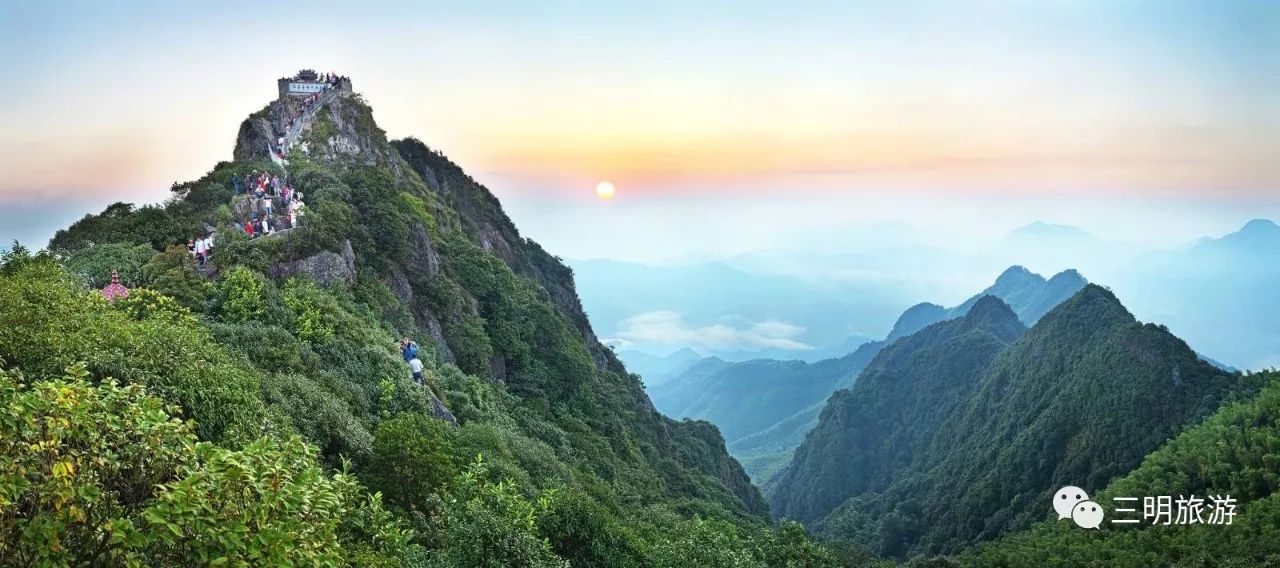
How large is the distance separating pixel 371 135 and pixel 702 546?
141 feet

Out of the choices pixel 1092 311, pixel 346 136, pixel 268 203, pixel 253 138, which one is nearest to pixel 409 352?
pixel 268 203

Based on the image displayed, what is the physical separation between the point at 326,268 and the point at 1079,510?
40202 mm

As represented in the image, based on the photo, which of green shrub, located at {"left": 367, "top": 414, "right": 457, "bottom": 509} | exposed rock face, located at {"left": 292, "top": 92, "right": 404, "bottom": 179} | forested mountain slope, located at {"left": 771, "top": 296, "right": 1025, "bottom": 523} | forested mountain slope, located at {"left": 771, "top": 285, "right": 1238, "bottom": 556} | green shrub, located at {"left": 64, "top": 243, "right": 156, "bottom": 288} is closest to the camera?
green shrub, located at {"left": 367, "top": 414, "right": 457, "bottom": 509}

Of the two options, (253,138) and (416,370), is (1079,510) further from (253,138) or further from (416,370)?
(253,138)

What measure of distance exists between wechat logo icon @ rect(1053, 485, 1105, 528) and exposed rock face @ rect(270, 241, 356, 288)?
36940 mm

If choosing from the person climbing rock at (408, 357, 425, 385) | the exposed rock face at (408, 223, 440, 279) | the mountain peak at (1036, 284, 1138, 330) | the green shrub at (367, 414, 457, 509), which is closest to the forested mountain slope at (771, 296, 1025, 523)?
the mountain peak at (1036, 284, 1138, 330)

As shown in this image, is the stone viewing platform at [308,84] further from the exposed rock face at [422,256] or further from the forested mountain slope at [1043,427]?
the forested mountain slope at [1043,427]

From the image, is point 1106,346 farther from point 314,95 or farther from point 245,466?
point 245,466

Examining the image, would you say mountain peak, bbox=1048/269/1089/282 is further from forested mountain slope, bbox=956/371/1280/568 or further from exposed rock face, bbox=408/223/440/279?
exposed rock face, bbox=408/223/440/279

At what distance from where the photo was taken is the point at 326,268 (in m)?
30.1

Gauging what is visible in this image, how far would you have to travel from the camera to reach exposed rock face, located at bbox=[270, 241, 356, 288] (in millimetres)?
28125

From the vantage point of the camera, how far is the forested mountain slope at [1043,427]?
59.7 meters

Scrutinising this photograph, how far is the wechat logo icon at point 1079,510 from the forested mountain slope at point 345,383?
58.9ft

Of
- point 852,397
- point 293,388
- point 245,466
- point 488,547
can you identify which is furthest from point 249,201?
point 852,397
